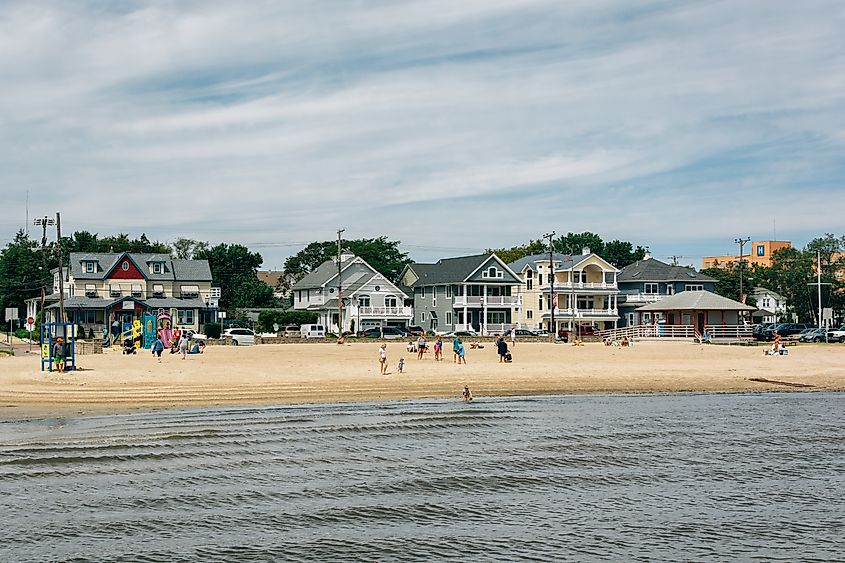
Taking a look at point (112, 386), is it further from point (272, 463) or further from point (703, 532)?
point (703, 532)

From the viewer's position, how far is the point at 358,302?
3878 inches

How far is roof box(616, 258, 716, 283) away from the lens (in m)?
109

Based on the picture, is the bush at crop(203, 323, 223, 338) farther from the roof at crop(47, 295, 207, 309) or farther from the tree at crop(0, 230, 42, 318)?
the tree at crop(0, 230, 42, 318)

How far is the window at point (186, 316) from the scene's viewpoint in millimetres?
97188

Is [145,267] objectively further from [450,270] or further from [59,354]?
[59,354]

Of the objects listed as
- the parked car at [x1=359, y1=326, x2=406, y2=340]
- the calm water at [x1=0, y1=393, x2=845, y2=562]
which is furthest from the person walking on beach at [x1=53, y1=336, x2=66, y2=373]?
the parked car at [x1=359, y1=326, x2=406, y2=340]

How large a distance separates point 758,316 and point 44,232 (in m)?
95.1

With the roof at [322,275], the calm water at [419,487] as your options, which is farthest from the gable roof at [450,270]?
the calm water at [419,487]

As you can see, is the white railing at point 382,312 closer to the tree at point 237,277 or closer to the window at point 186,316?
the window at point 186,316

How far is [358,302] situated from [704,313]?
35361 mm

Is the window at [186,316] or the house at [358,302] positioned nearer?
the window at [186,316]

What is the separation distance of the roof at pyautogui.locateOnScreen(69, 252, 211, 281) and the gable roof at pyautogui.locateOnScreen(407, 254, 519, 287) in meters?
23.3

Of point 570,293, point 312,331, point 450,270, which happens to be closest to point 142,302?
point 312,331

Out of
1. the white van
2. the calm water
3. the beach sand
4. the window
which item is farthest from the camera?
the window
